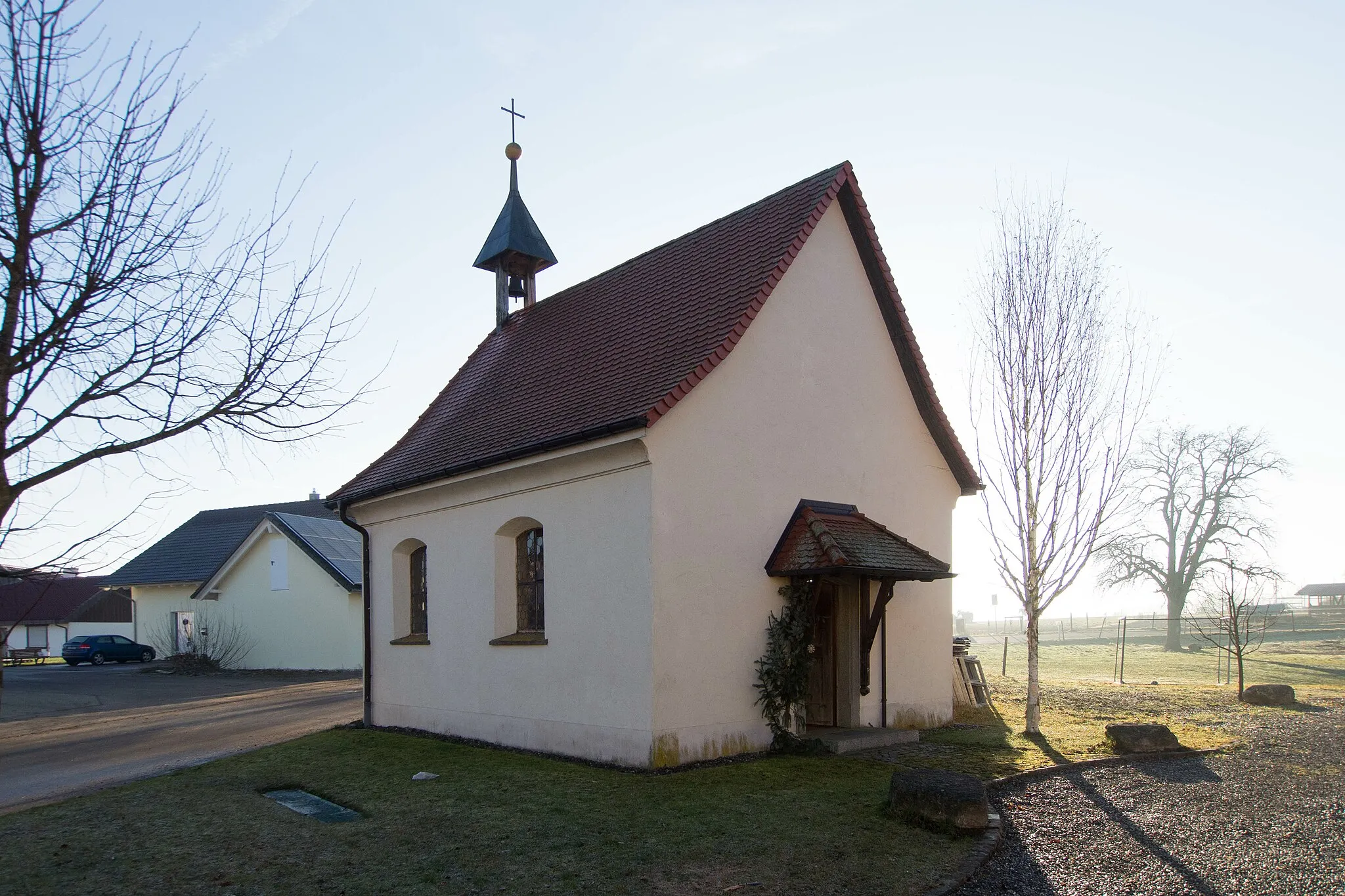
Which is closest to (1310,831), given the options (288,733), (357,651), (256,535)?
(288,733)

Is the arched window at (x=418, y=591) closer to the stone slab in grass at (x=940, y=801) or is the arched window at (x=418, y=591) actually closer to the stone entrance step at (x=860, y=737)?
the stone entrance step at (x=860, y=737)

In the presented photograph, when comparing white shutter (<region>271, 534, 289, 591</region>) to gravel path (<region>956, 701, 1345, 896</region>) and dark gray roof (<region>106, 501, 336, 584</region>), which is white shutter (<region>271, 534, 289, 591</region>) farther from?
gravel path (<region>956, 701, 1345, 896</region>)

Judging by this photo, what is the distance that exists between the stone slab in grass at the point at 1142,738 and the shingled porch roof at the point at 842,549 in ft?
8.96

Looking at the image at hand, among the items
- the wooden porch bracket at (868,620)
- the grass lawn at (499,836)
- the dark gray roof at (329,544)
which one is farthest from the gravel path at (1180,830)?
the dark gray roof at (329,544)

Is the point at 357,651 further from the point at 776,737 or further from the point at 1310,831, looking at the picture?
the point at 1310,831

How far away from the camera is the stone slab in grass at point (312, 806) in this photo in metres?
8.71

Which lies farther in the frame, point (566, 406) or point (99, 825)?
point (566, 406)

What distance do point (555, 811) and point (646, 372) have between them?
17.4 ft

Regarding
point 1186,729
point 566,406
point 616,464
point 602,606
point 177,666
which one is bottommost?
point 177,666

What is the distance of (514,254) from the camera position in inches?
750

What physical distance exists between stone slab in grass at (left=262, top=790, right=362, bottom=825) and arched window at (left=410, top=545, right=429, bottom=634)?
17.9 ft

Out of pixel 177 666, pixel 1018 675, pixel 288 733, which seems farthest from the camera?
pixel 177 666

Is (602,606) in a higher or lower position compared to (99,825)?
higher

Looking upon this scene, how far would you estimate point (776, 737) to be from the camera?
11211 millimetres
